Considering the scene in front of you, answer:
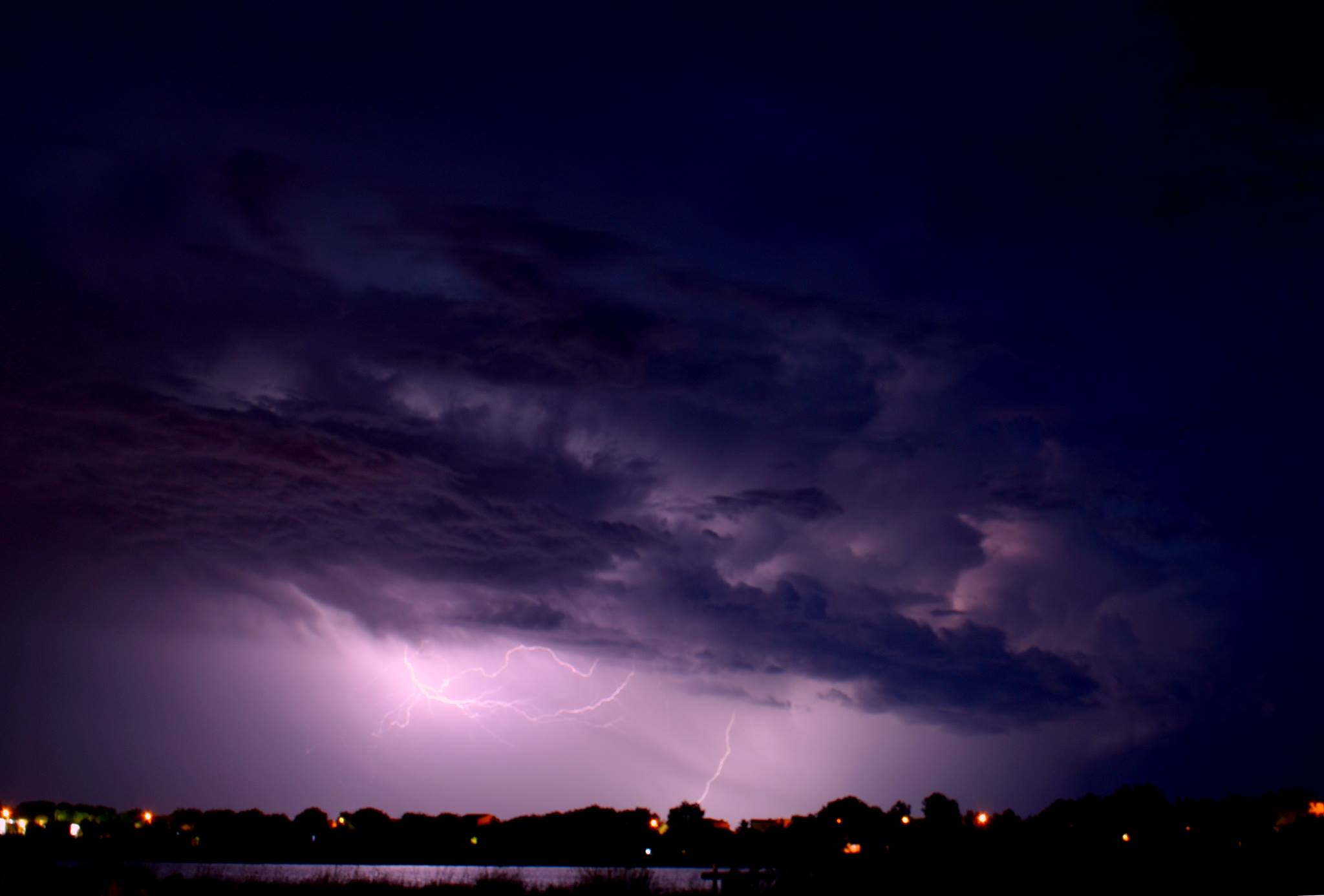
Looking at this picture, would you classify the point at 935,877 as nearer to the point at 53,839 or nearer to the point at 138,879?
the point at 138,879

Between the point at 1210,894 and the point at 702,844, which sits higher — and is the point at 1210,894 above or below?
above

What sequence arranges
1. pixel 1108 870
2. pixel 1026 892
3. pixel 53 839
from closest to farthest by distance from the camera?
1. pixel 1026 892
2. pixel 1108 870
3. pixel 53 839

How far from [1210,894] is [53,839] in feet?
349

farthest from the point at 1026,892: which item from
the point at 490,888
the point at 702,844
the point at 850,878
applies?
the point at 702,844

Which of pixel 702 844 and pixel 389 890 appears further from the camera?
pixel 702 844

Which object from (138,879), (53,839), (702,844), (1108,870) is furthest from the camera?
(702,844)

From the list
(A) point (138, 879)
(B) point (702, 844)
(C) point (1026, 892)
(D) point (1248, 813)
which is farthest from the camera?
(B) point (702, 844)

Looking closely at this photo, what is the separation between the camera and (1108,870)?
93.9ft

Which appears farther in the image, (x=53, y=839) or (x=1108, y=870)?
(x=53, y=839)

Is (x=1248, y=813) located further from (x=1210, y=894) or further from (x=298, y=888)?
(x=298, y=888)

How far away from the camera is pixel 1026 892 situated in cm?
2470

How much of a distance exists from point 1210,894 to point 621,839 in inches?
4458

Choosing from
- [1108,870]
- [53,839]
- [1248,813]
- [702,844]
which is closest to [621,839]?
[702,844]

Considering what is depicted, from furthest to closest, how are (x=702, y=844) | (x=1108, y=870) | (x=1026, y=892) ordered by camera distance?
(x=702, y=844)
(x=1108, y=870)
(x=1026, y=892)
